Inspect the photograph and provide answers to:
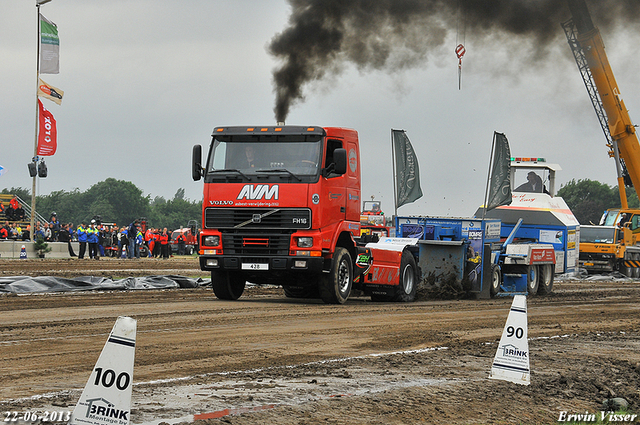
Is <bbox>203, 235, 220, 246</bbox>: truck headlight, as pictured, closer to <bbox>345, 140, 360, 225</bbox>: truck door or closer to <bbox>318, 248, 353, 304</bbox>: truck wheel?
<bbox>318, 248, 353, 304</bbox>: truck wheel

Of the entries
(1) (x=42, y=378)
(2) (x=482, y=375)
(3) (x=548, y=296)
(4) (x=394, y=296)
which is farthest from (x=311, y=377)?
(3) (x=548, y=296)

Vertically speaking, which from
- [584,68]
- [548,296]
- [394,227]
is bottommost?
[548,296]

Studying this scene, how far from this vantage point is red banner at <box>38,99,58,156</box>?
116 feet

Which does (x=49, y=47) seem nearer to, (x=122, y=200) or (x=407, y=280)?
(x=407, y=280)

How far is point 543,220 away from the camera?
22891mm

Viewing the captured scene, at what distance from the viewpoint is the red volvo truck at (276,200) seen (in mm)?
14227

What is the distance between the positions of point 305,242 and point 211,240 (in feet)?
6.15

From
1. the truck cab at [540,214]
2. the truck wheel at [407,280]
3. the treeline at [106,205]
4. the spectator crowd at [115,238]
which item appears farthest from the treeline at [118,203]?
the truck wheel at [407,280]

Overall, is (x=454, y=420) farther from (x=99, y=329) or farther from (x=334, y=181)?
(x=334, y=181)

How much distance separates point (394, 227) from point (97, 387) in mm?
15477

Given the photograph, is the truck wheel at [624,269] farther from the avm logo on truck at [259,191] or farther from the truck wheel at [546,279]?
the avm logo on truck at [259,191]

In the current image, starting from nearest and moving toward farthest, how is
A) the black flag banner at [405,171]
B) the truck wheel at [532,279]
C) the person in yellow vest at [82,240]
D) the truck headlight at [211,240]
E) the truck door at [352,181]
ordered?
the truck headlight at [211,240]
the truck door at [352,181]
the truck wheel at [532,279]
the black flag banner at [405,171]
the person in yellow vest at [82,240]

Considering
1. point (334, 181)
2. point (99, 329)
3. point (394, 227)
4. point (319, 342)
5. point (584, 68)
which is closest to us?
point (319, 342)

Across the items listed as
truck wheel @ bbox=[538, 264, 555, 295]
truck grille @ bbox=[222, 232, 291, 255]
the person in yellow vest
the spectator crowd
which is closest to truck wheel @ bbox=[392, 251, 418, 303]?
truck grille @ bbox=[222, 232, 291, 255]
